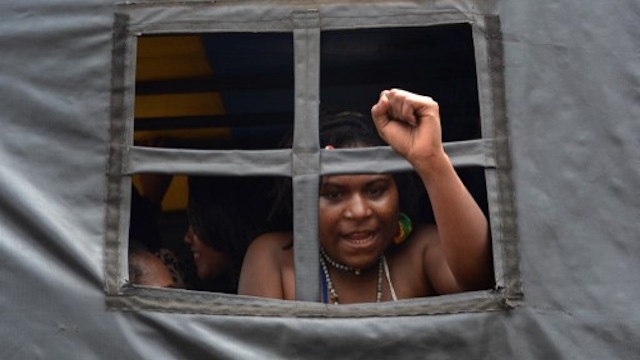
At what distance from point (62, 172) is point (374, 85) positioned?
4.76 feet

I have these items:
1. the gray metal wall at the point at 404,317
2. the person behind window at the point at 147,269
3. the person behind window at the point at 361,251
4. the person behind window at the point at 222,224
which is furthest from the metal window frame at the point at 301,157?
the person behind window at the point at 222,224

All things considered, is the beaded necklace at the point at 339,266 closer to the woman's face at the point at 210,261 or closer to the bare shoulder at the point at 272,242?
the bare shoulder at the point at 272,242

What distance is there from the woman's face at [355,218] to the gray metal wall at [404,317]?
1.54ft

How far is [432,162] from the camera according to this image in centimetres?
264

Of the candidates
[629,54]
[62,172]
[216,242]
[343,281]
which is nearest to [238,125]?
[216,242]

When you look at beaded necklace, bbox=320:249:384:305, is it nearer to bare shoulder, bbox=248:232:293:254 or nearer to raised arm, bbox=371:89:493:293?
bare shoulder, bbox=248:232:293:254

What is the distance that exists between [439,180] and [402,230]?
1.86ft

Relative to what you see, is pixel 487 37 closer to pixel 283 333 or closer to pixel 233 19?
Answer: pixel 233 19

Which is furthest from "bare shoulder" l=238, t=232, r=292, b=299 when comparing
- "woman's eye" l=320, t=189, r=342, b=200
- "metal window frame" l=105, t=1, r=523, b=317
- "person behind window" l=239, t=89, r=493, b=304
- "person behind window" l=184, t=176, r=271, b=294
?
"person behind window" l=184, t=176, r=271, b=294

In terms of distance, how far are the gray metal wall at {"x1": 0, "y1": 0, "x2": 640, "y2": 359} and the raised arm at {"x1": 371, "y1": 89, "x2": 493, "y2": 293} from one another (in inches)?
4.8

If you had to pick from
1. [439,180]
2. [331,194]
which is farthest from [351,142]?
[439,180]

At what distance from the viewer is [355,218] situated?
10.0ft

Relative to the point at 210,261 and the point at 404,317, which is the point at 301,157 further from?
the point at 210,261

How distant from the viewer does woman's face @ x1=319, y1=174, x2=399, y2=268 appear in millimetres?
3061
